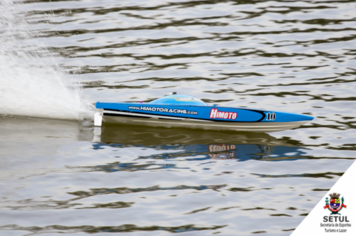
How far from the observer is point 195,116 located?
12438 millimetres

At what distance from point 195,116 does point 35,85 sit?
544 centimetres

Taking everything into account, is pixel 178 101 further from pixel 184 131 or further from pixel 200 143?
pixel 200 143

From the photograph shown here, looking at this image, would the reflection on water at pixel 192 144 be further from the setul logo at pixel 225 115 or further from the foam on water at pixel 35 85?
the foam on water at pixel 35 85

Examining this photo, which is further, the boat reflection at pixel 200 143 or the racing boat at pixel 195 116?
the racing boat at pixel 195 116

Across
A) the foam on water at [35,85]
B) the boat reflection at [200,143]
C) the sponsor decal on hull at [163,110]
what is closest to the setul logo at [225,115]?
the boat reflection at [200,143]

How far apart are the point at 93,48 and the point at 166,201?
509 inches

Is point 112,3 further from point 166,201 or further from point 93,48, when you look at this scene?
point 166,201

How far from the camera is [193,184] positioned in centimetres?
898

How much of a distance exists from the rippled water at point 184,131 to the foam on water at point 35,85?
24 cm

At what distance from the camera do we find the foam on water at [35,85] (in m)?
13.6

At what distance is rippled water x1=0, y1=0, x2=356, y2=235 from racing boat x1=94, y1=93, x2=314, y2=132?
26 centimetres

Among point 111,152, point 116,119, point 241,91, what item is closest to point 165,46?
point 241,91

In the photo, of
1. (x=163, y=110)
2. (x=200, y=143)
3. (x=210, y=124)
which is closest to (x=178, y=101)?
(x=163, y=110)

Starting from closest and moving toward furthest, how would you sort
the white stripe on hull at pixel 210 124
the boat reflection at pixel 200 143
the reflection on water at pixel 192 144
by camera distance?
the reflection on water at pixel 192 144 < the boat reflection at pixel 200 143 < the white stripe on hull at pixel 210 124
